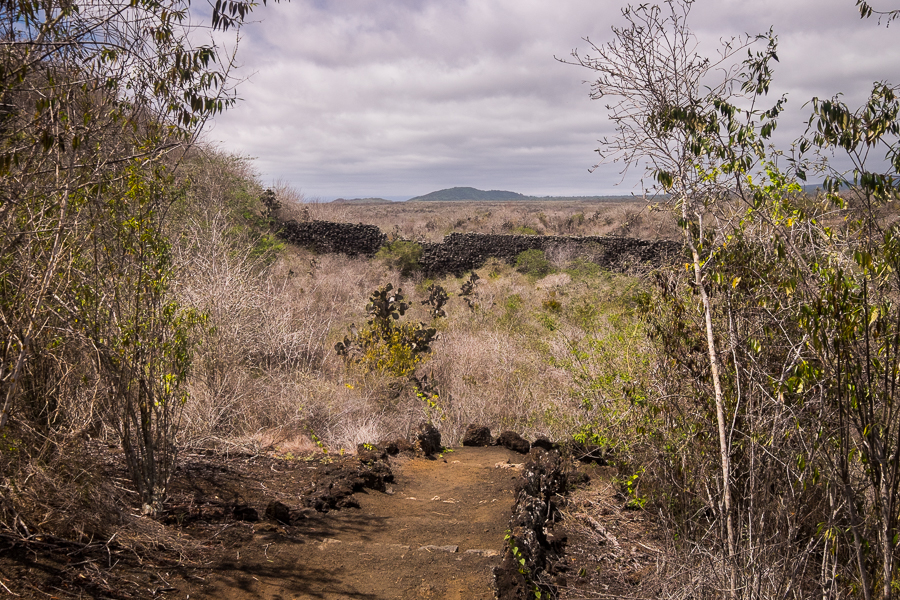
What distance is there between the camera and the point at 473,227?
104ft

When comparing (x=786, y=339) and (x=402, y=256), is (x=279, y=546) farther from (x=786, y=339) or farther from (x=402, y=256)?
(x=402, y=256)

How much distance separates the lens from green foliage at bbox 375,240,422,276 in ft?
70.4

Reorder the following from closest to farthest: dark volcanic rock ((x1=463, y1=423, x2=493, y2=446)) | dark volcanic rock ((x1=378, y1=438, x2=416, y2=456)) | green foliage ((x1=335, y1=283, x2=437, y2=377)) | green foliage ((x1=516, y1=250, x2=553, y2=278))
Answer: dark volcanic rock ((x1=378, y1=438, x2=416, y2=456))
dark volcanic rock ((x1=463, y1=423, x2=493, y2=446))
green foliage ((x1=335, y1=283, x2=437, y2=377))
green foliage ((x1=516, y1=250, x2=553, y2=278))

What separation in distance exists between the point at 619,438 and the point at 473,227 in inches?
1067

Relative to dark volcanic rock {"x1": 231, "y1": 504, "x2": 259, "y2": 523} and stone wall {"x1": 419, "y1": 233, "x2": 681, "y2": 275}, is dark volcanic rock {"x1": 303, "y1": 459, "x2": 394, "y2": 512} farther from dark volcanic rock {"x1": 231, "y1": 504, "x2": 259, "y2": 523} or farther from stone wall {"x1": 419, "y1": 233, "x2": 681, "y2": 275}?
stone wall {"x1": 419, "y1": 233, "x2": 681, "y2": 275}

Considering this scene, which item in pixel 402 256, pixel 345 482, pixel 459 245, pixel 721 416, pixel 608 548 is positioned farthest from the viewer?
pixel 459 245

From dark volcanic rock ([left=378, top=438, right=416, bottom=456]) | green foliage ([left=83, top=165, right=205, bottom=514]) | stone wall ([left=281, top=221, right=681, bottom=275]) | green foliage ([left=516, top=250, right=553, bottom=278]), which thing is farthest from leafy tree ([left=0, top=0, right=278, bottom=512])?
stone wall ([left=281, top=221, right=681, bottom=275])

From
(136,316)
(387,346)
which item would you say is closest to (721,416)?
(136,316)

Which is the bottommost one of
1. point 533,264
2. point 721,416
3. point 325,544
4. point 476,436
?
point 476,436

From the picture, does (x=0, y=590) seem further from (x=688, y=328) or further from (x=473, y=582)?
(x=688, y=328)

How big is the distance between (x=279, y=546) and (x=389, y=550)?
2.32 feet

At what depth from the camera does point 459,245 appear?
77.6 feet

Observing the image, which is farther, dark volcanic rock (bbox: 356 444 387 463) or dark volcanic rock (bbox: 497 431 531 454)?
dark volcanic rock (bbox: 497 431 531 454)

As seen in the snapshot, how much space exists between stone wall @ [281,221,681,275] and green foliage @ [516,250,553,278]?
3.30 feet
